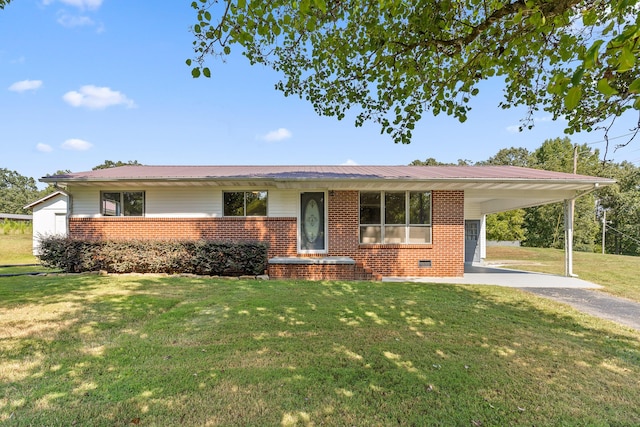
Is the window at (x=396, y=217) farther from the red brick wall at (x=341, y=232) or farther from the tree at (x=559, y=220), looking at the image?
the tree at (x=559, y=220)

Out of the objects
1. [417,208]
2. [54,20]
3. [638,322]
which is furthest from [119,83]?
[638,322]

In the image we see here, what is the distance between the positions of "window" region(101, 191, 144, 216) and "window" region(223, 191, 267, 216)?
2883 mm

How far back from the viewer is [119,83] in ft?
38.7

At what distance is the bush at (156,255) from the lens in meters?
8.75

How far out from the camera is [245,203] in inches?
397

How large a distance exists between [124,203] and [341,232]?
7.37 m

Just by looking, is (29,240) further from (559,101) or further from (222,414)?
(559,101)

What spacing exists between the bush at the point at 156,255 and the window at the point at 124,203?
1481 mm

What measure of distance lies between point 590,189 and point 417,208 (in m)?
4.98

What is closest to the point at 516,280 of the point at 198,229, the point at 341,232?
the point at 341,232

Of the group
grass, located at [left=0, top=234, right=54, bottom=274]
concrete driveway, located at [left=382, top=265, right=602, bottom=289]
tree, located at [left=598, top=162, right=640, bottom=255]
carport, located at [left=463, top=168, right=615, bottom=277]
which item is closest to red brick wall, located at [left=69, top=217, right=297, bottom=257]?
concrete driveway, located at [left=382, top=265, right=602, bottom=289]

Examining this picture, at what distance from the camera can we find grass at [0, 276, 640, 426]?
7.82ft

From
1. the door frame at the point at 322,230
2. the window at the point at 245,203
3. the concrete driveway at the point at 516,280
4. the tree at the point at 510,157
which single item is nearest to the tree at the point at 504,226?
the concrete driveway at the point at 516,280

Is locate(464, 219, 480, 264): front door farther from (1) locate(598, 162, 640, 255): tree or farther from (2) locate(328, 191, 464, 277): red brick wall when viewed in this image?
(1) locate(598, 162, 640, 255): tree
